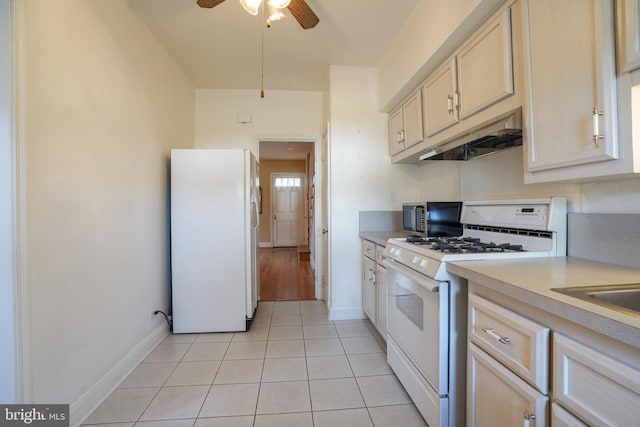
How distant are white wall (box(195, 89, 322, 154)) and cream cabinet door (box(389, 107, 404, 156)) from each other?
1005 mm

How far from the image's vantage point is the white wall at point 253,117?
340 centimetres

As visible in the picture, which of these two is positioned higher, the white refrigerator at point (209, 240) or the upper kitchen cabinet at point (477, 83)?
the upper kitchen cabinet at point (477, 83)

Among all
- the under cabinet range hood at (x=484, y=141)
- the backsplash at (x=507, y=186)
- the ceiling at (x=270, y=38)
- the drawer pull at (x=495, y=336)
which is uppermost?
the ceiling at (x=270, y=38)

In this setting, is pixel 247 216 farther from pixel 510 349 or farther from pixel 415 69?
pixel 510 349

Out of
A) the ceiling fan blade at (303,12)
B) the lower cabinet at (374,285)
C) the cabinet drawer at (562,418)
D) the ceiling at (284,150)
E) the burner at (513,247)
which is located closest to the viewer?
the cabinet drawer at (562,418)

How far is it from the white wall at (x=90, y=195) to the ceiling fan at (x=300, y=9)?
671mm

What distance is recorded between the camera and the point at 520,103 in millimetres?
1257

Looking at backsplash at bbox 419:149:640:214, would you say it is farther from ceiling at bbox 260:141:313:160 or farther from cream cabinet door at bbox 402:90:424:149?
ceiling at bbox 260:141:313:160

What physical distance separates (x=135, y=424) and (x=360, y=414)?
1.18 meters

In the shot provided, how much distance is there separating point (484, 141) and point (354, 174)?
1.41 m

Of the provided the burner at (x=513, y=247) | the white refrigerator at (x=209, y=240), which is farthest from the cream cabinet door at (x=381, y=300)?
the white refrigerator at (x=209, y=240)

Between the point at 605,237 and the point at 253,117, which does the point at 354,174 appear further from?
the point at 605,237

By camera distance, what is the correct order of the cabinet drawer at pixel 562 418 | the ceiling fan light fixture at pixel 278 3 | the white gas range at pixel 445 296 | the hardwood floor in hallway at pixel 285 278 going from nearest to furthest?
1. the cabinet drawer at pixel 562 418
2. the white gas range at pixel 445 296
3. the ceiling fan light fixture at pixel 278 3
4. the hardwood floor in hallway at pixel 285 278

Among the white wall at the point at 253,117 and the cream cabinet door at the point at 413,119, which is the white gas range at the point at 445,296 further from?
the white wall at the point at 253,117
